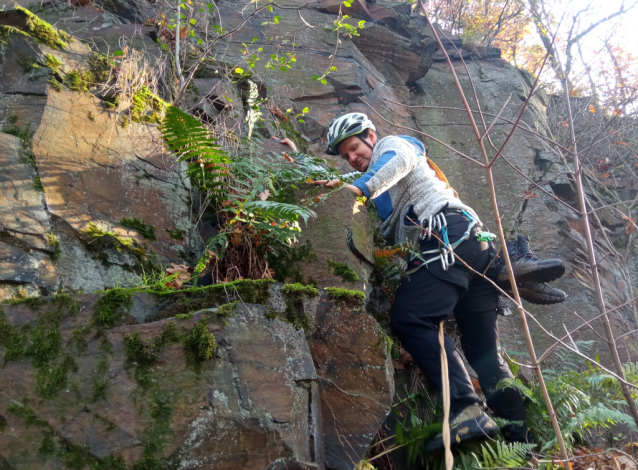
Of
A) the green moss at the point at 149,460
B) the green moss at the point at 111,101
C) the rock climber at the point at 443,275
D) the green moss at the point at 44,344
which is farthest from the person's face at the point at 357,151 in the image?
the green moss at the point at 149,460

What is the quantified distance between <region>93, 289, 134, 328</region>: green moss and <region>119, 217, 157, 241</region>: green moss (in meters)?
1.15

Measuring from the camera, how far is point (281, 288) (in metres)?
3.58

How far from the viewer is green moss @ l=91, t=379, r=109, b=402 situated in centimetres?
277

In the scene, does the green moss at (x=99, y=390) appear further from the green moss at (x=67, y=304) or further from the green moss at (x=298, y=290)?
the green moss at (x=298, y=290)

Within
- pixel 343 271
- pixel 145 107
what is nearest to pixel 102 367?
pixel 343 271

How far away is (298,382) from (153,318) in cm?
103

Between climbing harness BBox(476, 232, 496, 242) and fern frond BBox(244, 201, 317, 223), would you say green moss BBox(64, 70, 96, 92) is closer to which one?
fern frond BBox(244, 201, 317, 223)

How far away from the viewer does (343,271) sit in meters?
4.23

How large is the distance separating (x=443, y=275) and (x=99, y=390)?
A: 8.98 feet

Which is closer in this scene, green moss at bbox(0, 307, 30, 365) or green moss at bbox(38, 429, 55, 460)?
green moss at bbox(38, 429, 55, 460)

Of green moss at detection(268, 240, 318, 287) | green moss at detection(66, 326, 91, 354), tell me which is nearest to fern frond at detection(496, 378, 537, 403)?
green moss at detection(268, 240, 318, 287)

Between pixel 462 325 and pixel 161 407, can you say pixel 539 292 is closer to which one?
pixel 462 325

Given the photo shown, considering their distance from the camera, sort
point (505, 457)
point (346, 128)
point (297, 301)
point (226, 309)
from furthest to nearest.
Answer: point (346, 128), point (297, 301), point (505, 457), point (226, 309)

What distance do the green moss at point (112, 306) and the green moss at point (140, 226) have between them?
3.79ft
